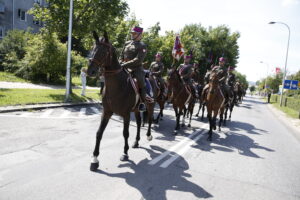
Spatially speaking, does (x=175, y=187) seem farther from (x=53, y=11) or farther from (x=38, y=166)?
(x=53, y=11)

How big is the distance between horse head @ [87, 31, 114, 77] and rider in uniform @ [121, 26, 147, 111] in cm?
74

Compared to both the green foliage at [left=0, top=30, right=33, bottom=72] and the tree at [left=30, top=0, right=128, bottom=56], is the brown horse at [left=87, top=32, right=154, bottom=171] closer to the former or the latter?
the tree at [left=30, top=0, right=128, bottom=56]

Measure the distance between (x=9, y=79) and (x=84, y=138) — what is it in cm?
1694

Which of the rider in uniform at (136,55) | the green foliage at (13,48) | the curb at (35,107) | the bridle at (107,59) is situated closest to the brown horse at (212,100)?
the rider in uniform at (136,55)

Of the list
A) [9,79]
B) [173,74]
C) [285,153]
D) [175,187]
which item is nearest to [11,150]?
[175,187]

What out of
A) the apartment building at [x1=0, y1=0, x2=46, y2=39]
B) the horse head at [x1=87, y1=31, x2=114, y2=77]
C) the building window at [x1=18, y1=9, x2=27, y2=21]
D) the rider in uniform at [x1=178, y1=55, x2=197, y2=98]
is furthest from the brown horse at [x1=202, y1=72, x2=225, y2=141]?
the building window at [x1=18, y1=9, x2=27, y2=21]

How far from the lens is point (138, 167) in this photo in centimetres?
483

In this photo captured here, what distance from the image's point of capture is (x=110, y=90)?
470 centimetres

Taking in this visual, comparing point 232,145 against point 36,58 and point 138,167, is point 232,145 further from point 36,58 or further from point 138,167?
point 36,58

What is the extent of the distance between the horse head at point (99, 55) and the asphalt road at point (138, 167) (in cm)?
204

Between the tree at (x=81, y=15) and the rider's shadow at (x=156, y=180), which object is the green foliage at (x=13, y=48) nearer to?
the tree at (x=81, y=15)

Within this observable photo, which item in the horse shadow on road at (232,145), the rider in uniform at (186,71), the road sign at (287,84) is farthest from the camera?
the road sign at (287,84)

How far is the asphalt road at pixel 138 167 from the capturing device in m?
3.73

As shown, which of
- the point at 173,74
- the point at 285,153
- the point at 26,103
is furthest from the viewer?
the point at 26,103
